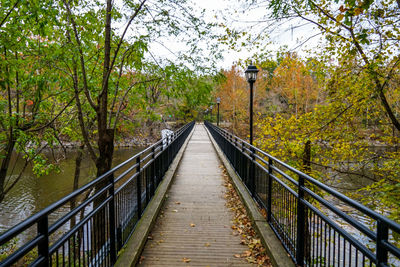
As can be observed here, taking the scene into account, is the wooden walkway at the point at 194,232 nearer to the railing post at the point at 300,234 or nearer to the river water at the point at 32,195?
the railing post at the point at 300,234

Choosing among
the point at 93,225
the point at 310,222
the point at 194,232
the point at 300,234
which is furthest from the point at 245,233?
the point at 93,225

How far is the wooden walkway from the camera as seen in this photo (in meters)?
3.95

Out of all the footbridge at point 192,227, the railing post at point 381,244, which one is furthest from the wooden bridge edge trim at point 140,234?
the railing post at point 381,244

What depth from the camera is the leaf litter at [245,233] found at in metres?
3.93

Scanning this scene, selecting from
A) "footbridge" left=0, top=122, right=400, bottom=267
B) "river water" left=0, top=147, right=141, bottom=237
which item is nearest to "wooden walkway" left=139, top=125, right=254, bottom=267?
"footbridge" left=0, top=122, right=400, bottom=267

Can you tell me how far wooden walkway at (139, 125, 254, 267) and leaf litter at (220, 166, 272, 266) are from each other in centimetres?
10

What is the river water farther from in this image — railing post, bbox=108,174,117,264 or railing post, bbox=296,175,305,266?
railing post, bbox=296,175,305,266

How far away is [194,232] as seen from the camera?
4.92 metres

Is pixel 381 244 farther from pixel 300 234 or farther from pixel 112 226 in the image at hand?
pixel 112 226

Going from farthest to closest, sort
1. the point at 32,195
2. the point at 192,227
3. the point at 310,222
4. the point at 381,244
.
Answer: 1. the point at 32,195
2. the point at 192,227
3. the point at 310,222
4. the point at 381,244

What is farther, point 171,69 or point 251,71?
point 251,71

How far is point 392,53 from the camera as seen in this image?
6.32 m

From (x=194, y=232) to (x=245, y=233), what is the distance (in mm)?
908

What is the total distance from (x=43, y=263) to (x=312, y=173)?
339 inches
